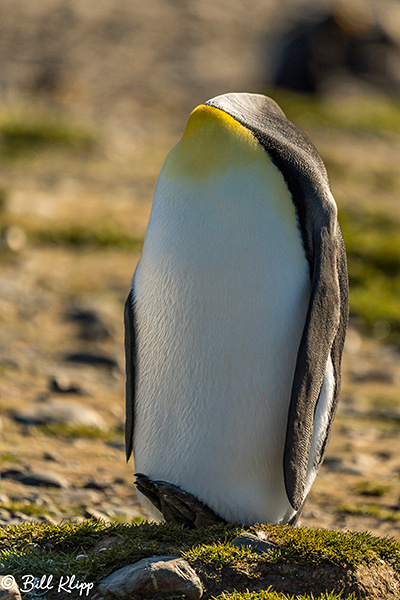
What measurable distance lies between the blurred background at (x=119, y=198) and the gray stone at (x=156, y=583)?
1.02 meters

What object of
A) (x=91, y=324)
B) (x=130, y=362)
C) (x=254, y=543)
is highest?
(x=130, y=362)

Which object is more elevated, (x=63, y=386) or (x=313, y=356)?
(x=313, y=356)

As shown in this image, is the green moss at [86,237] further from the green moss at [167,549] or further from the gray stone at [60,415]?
the green moss at [167,549]

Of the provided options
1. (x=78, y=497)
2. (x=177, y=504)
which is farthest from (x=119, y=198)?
(x=177, y=504)

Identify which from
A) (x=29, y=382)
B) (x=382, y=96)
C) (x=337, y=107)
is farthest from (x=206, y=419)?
(x=382, y=96)

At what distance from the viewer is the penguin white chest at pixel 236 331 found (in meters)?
3.21

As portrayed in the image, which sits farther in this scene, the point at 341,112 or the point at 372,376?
the point at 341,112

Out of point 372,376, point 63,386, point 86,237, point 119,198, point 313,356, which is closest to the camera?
point 313,356

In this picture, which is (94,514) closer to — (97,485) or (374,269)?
(97,485)

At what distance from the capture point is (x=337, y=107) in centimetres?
2139

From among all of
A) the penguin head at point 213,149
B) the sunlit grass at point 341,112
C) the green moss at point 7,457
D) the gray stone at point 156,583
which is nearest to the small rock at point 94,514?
the green moss at point 7,457

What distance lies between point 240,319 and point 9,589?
1.32 meters

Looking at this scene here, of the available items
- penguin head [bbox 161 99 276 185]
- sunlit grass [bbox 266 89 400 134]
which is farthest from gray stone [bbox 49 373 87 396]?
sunlit grass [bbox 266 89 400 134]

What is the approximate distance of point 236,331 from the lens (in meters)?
3.21
